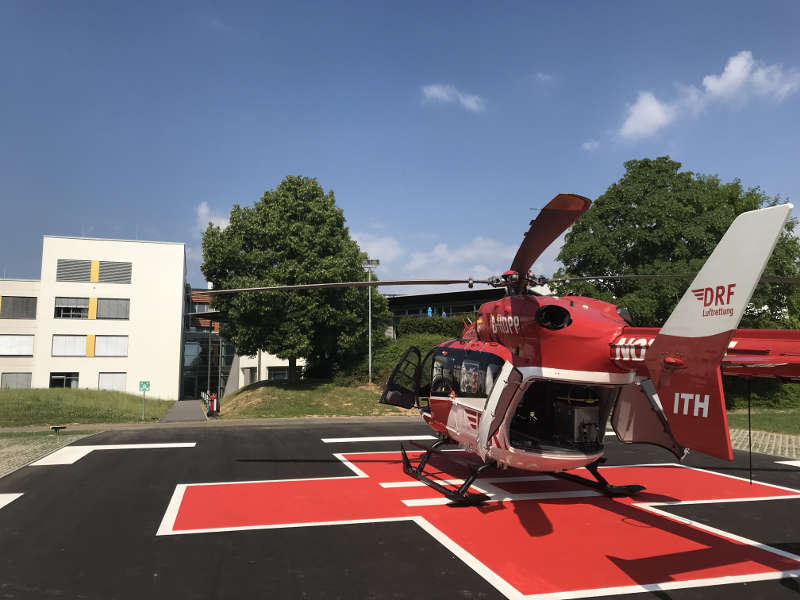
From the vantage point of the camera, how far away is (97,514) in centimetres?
839

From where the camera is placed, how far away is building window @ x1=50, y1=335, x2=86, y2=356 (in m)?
39.0

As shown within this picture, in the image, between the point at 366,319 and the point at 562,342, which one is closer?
the point at 562,342

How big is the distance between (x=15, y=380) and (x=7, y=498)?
38246mm

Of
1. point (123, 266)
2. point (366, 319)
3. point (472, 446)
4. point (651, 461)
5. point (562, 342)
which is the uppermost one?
point (123, 266)

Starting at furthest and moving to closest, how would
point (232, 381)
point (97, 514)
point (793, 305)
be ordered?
point (232, 381) < point (793, 305) < point (97, 514)

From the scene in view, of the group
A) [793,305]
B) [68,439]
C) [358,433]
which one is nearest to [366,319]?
[358,433]

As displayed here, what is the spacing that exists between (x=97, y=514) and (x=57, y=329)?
123 ft

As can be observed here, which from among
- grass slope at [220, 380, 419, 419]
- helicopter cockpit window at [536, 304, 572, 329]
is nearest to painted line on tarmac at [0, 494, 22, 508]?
helicopter cockpit window at [536, 304, 572, 329]

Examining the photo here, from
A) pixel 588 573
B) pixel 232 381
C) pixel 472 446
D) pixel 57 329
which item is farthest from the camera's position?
pixel 232 381

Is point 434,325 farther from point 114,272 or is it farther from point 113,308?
point 114,272

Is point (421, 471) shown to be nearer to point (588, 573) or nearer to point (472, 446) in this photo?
point (472, 446)

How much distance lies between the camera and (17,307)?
135 ft

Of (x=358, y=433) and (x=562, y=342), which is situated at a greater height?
(x=562, y=342)

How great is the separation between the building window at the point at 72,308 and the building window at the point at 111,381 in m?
4.90
